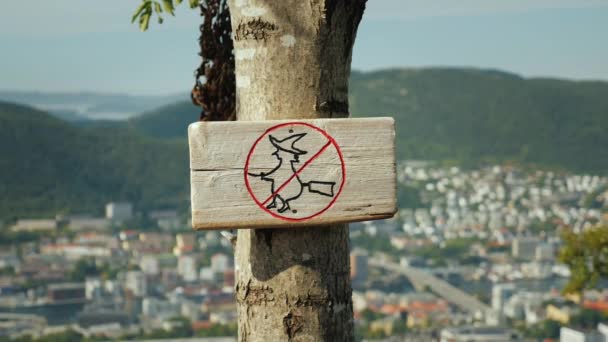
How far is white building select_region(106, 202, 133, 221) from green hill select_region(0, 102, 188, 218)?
859 millimetres

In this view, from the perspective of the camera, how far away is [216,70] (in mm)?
1806

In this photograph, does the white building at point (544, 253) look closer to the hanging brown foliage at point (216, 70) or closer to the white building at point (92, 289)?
the white building at point (92, 289)

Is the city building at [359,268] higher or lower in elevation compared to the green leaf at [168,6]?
lower

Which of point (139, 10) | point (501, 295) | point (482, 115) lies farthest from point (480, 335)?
point (482, 115)

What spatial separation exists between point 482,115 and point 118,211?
34.1 meters

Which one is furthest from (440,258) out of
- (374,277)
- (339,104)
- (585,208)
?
(339,104)

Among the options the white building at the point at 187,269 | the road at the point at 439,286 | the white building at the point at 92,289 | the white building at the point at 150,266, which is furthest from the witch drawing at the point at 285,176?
the white building at the point at 187,269

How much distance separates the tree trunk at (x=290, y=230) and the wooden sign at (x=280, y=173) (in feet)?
0.11

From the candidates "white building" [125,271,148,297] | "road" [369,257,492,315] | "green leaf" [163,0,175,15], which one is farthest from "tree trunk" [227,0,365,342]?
"white building" [125,271,148,297]

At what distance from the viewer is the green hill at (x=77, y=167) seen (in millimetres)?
70000

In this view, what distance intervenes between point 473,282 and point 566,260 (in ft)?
180

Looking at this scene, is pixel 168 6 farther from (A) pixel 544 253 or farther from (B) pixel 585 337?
(A) pixel 544 253

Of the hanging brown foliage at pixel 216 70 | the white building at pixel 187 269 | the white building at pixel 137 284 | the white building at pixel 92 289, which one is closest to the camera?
the hanging brown foliage at pixel 216 70

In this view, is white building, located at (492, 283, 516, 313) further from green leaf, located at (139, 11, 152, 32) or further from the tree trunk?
the tree trunk
